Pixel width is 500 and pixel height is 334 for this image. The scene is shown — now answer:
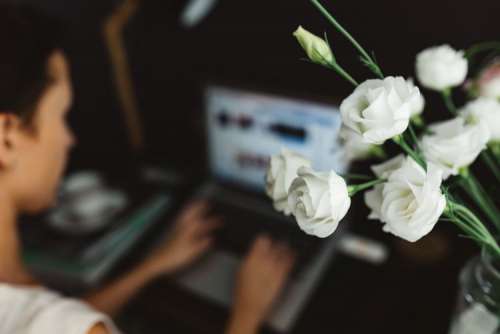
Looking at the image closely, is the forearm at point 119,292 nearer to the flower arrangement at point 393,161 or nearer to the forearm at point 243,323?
the forearm at point 243,323

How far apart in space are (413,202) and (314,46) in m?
0.16

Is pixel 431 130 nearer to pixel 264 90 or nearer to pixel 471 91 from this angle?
pixel 471 91

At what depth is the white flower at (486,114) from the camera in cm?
45

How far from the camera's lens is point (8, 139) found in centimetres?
62

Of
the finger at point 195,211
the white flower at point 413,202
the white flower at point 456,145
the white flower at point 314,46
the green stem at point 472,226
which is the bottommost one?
the finger at point 195,211

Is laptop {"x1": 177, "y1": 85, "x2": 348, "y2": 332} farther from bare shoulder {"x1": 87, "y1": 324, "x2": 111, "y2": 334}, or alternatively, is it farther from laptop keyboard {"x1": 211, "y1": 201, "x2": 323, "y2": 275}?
bare shoulder {"x1": 87, "y1": 324, "x2": 111, "y2": 334}

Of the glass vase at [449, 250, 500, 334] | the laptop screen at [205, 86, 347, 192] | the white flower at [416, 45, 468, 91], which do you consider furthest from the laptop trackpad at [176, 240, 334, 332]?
the white flower at [416, 45, 468, 91]

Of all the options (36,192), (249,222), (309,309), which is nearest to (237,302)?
(309,309)

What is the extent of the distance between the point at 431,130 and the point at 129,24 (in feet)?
3.24

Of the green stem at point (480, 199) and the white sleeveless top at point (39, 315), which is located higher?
the white sleeveless top at point (39, 315)

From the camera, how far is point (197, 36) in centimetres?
111

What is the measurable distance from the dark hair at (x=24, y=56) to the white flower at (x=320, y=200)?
505 mm

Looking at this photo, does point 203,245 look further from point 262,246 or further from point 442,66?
point 442,66

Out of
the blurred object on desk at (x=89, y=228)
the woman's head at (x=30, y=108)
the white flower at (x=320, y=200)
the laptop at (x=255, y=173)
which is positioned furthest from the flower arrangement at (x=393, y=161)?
the blurred object on desk at (x=89, y=228)
